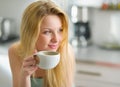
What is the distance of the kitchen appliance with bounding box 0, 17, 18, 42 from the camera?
10.1ft

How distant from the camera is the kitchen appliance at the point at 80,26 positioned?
10.0 feet

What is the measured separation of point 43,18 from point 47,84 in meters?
0.38

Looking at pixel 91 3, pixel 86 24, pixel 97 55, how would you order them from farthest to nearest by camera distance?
pixel 86 24, pixel 91 3, pixel 97 55

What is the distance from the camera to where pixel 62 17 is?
1384 mm

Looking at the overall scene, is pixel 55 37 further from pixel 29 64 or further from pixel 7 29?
pixel 7 29

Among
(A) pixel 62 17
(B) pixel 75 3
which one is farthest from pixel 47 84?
(B) pixel 75 3

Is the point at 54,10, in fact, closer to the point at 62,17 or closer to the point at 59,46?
the point at 62,17

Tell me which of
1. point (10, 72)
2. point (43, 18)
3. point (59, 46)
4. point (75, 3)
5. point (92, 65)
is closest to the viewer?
point (43, 18)

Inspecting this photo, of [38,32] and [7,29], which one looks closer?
[38,32]

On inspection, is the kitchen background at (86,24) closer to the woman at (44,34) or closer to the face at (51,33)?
the woman at (44,34)

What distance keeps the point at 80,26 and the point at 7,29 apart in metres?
0.78

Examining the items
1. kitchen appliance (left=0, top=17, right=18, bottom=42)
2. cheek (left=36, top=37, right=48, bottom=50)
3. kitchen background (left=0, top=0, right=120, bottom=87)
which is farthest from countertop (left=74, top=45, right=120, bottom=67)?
cheek (left=36, top=37, right=48, bottom=50)

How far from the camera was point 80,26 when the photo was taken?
308cm

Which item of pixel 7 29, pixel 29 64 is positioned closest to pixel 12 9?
pixel 7 29
